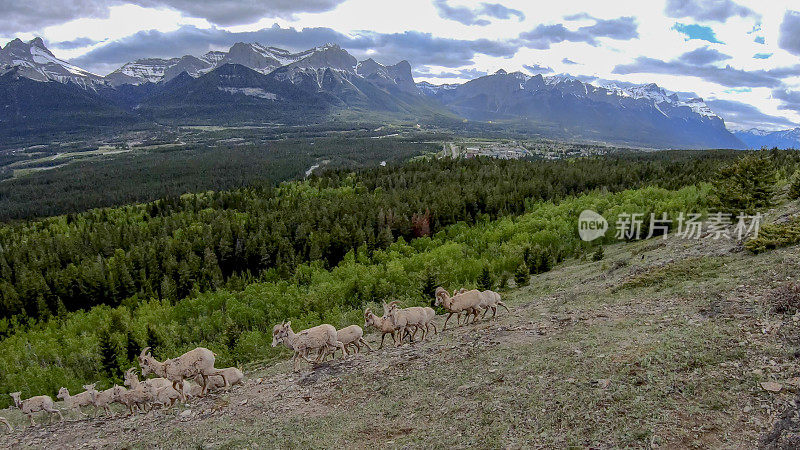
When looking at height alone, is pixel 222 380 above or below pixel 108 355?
above

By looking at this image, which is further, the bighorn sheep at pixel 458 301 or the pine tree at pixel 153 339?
the pine tree at pixel 153 339

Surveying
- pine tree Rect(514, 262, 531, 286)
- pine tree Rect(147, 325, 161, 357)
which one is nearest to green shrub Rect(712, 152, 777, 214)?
pine tree Rect(514, 262, 531, 286)

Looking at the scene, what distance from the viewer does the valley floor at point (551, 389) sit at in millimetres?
11414

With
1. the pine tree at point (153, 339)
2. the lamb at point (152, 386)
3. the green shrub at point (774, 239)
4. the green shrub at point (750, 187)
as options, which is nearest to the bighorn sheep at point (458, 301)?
the lamb at point (152, 386)

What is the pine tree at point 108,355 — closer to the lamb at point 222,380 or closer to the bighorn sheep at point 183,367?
the bighorn sheep at point 183,367

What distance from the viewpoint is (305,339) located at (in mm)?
18594

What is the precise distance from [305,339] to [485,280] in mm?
23314

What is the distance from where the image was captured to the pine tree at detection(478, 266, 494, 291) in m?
37.3

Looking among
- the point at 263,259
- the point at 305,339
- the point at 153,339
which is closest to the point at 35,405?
the point at 305,339

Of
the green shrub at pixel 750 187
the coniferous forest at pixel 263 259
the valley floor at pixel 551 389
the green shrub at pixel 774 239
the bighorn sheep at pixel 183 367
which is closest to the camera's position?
the valley floor at pixel 551 389

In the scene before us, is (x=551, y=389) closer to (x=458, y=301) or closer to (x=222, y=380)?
(x=458, y=301)

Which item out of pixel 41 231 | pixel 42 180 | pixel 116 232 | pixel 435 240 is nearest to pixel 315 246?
pixel 435 240

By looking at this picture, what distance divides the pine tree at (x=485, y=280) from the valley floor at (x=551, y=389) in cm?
1539

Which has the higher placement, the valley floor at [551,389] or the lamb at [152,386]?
the valley floor at [551,389]
